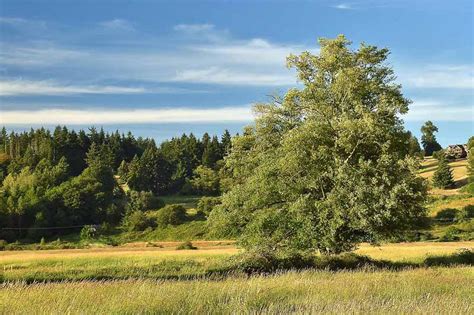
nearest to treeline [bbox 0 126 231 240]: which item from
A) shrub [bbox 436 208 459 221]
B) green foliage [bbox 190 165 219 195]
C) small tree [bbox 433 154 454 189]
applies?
green foliage [bbox 190 165 219 195]

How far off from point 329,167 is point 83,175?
370 feet

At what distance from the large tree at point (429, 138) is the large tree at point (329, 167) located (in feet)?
491

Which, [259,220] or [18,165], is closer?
[259,220]

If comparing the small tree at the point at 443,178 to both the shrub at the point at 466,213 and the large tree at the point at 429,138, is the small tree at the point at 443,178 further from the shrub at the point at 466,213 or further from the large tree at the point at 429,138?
the large tree at the point at 429,138

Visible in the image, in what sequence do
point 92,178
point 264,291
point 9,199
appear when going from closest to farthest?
point 264,291 → point 9,199 → point 92,178

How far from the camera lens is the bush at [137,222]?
100688mm

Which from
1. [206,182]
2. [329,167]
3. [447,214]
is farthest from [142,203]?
[329,167]

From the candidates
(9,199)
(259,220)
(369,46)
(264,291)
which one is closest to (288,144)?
(259,220)

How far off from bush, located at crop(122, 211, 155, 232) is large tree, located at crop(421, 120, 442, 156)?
10179 cm

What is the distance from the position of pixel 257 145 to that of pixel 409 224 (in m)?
8.87

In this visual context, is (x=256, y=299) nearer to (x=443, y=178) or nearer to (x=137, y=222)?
(x=137, y=222)

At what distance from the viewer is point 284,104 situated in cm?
2731

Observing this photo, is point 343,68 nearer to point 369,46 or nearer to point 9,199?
point 369,46

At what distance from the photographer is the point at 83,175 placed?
129 metres
